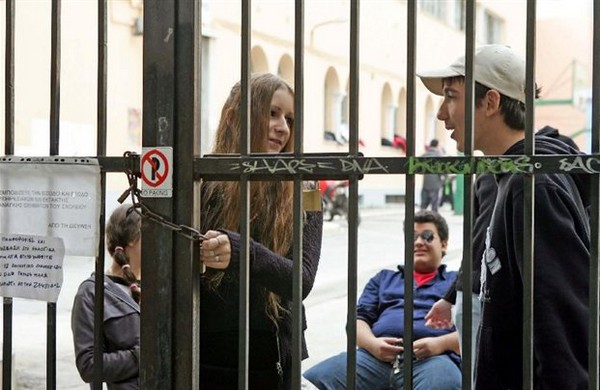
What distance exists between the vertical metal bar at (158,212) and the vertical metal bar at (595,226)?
3.29ft

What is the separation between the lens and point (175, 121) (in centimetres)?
198

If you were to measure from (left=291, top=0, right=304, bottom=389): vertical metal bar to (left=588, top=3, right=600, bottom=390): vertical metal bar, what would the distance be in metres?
0.67

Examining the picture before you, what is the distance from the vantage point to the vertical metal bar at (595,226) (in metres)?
1.72

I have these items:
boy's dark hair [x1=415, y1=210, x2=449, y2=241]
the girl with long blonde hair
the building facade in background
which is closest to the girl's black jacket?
the girl with long blonde hair

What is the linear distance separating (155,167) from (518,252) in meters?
0.93

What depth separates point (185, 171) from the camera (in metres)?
1.99

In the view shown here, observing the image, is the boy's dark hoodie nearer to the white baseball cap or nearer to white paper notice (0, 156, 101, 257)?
the white baseball cap

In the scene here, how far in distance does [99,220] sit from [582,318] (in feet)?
4.15

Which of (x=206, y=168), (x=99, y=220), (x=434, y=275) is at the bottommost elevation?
(x=434, y=275)

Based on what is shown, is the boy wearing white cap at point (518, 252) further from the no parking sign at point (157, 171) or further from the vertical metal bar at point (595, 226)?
the no parking sign at point (157, 171)

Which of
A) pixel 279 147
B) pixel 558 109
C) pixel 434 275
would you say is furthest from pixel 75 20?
pixel 558 109

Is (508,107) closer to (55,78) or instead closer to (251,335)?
(251,335)

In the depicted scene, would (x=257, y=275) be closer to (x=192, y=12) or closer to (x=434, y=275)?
→ (x=192, y=12)

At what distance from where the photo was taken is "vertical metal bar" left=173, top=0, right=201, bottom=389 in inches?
77.8
